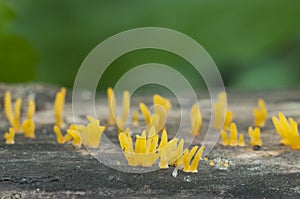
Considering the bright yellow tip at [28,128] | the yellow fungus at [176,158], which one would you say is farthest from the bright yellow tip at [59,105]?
the yellow fungus at [176,158]

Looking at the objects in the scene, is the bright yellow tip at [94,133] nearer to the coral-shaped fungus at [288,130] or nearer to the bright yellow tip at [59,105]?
the bright yellow tip at [59,105]

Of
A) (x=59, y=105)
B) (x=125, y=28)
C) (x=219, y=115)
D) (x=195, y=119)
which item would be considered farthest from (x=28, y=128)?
(x=125, y=28)

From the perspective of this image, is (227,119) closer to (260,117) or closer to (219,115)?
(219,115)

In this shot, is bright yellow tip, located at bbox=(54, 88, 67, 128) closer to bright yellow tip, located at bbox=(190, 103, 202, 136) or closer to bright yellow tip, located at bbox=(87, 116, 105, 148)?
bright yellow tip, located at bbox=(87, 116, 105, 148)

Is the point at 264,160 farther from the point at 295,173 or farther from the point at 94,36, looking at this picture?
the point at 94,36

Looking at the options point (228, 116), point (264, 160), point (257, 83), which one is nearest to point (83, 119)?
point (228, 116)
